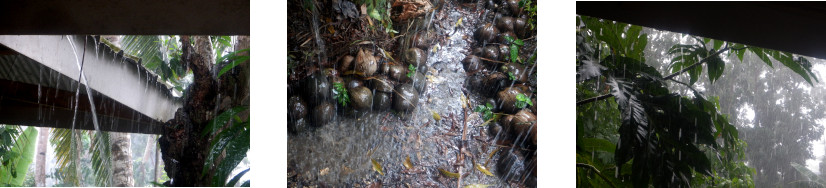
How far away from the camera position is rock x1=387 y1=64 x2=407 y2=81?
3.81 ft

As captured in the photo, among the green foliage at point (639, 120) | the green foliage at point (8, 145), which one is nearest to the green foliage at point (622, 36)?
the green foliage at point (639, 120)

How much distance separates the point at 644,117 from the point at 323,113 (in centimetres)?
75

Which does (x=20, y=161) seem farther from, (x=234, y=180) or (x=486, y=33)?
(x=486, y=33)

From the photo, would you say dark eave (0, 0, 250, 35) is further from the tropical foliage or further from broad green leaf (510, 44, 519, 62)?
the tropical foliage

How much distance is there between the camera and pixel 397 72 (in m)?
1.17

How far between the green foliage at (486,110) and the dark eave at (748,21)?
316 mm

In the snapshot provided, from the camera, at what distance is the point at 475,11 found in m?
1.17

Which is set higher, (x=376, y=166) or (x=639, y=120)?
(x=639, y=120)

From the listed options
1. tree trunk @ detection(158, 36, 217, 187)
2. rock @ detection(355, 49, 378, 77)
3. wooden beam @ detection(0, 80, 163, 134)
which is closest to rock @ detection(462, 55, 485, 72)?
rock @ detection(355, 49, 378, 77)

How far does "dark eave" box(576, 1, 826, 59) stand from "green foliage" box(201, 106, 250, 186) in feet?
2.76

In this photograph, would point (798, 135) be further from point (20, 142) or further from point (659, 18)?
point (20, 142)

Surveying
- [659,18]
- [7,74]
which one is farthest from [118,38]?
[659,18]

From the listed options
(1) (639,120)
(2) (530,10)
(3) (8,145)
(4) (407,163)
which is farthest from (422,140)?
(3) (8,145)

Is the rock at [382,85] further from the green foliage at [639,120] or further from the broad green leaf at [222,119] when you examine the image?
the green foliage at [639,120]
